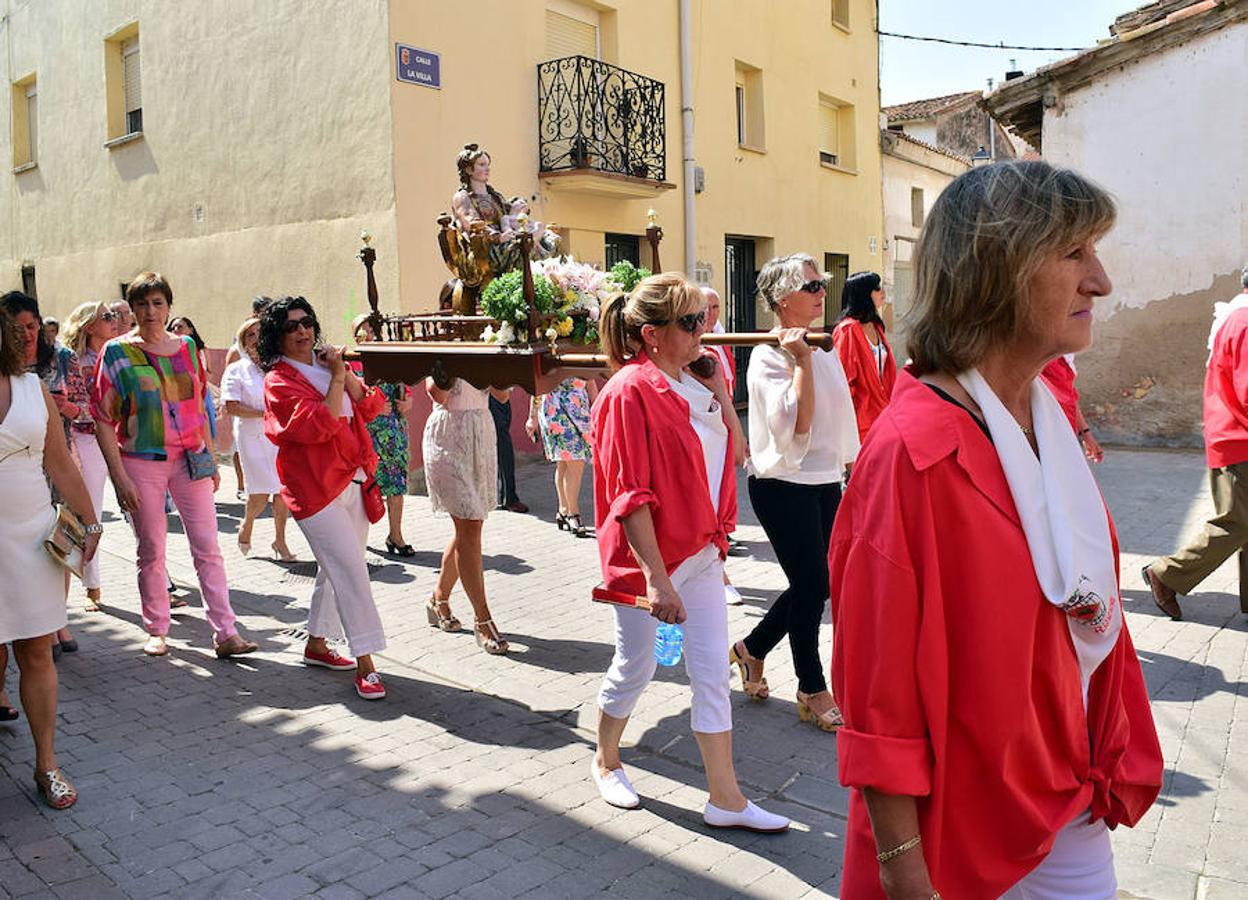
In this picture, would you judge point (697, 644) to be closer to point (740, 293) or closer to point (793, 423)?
point (793, 423)

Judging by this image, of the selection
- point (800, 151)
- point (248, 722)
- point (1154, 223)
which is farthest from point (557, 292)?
point (800, 151)

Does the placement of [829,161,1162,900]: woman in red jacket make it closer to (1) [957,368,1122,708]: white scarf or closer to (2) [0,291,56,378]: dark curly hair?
(1) [957,368,1122,708]: white scarf

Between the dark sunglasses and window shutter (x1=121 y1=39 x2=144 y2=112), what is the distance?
1405 centimetres

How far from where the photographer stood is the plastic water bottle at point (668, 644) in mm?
3963

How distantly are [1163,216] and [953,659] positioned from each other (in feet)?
39.7

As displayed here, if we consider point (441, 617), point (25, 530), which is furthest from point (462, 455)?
point (25, 530)

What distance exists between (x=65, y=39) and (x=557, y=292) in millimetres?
15428

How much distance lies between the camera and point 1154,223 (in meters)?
12.2

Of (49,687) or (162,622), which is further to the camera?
(162,622)

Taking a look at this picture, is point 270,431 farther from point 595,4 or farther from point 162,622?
point 595,4

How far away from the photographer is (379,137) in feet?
37.4

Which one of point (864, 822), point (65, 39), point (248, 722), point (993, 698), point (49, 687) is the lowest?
point (248, 722)

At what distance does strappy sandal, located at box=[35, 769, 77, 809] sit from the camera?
411cm

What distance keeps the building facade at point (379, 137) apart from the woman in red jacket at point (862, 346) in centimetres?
672
